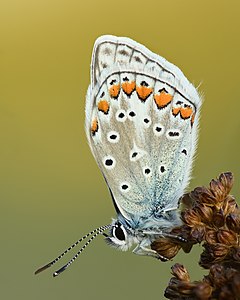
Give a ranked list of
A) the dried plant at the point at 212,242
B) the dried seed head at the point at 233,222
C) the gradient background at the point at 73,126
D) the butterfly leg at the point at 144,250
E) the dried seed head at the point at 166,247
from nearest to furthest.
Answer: the dried plant at the point at 212,242 < the dried seed head at the point at 233,222 < the dried seed head at the point at 166,247 < the butterfly leg at the point at 144,250 < the gradient background at the point at 73,126

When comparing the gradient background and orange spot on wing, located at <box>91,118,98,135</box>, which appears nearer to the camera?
orange spot on wing, located at <box>91,118,98,135</box>

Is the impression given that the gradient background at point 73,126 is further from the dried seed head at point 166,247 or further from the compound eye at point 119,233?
the dried seed head at point 166,247

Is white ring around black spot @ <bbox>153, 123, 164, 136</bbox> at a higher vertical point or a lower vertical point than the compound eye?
higher

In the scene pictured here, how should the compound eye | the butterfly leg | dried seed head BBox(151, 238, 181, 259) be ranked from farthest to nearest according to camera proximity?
1. the compound eye
2. the butterfly leg
3. dried seed head BBox(151, 238, 181, 259)

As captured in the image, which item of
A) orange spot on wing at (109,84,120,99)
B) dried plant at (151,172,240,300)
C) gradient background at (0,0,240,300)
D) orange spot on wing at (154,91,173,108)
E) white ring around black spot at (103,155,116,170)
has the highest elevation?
orange spot on wing at (109,84,120,99)

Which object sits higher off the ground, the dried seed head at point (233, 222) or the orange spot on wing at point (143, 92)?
the orange spot on wing at point (143, 92)

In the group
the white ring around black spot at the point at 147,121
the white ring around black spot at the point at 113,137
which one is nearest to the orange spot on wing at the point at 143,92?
the white ring around black spot at the point at 147,121

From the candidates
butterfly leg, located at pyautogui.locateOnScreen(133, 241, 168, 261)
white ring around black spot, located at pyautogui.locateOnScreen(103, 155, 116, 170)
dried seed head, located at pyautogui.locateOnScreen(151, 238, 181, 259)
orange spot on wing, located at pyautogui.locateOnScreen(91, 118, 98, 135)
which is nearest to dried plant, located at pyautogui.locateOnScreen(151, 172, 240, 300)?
dried seed head, located at pyautogui.locateOnScreen(151, 238, 181, 259)

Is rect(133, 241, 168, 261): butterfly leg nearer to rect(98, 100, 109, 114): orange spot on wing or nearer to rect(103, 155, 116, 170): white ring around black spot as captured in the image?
rect(103, 155, 116, 170): white ring around black spot
